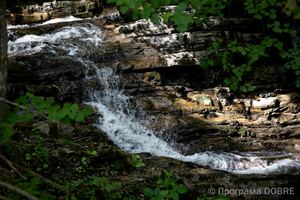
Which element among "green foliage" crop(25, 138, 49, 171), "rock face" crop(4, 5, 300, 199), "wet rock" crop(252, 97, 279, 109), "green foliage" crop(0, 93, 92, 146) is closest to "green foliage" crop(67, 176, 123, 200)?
"green foliage" crop(25, 138, 49, 171)

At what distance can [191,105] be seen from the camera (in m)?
8.25

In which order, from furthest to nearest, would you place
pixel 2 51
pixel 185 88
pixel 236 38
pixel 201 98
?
pixel 236 38 < pixel 185 88 < pixel 201 98 < pixel 2 51

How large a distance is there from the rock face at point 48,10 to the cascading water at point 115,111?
2040mm

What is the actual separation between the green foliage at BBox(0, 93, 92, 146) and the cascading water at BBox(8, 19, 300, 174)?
420 cm

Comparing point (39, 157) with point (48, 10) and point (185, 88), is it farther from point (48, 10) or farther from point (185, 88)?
point (48, 10)

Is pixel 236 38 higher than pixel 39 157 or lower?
higher

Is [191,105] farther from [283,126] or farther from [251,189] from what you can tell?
[251,189]

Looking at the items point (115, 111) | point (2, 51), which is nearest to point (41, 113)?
point (2, 51)

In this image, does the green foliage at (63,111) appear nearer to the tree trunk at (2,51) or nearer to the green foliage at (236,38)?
the tree trunk at (2,51)

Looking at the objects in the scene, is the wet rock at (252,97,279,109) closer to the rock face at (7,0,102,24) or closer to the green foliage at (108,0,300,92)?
the green foliage at (108,0,300,92)

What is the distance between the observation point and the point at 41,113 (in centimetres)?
276

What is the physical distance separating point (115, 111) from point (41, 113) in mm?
5418

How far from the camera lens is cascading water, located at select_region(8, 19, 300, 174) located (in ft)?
21.9

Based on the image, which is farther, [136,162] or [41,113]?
[136,162]
